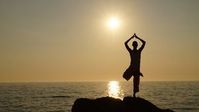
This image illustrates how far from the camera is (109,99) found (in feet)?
49.9

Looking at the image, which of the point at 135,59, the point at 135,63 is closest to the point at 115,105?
the point at 135,63

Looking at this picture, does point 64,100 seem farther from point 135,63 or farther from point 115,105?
point 135,63

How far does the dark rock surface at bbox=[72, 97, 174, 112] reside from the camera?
14586mm

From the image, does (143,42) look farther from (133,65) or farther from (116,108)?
(116,108)

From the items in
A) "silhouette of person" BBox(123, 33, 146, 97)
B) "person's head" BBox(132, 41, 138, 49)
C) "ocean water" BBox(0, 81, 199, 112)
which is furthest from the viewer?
"ocean water" BBox(0, 81, 199, 112)

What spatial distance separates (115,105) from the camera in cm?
1491

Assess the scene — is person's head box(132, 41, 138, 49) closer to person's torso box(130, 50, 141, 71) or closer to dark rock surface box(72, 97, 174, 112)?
person's torso box(130, 50, 141, 71)

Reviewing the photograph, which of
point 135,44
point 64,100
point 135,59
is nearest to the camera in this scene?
point 135,44

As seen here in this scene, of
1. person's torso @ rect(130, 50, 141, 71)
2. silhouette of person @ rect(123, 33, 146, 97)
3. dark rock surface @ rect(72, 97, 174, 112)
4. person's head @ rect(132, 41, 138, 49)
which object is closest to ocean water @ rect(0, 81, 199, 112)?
dark rock surface @ rect(72, 97, 174, 112)

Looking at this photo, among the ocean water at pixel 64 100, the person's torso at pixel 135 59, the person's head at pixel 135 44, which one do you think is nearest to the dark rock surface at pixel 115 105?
the person's torso at pixel 135 59

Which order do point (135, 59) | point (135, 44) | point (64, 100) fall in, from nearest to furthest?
point (135, 44) → point (135, 59) → point (64, 100)

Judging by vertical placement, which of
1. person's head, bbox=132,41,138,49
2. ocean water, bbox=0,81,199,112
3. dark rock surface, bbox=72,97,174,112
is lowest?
ocean water, bbox=0,81,199,112

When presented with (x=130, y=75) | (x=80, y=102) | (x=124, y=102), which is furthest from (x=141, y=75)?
(x=80, y=102)

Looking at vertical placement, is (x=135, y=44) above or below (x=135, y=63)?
above
